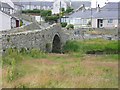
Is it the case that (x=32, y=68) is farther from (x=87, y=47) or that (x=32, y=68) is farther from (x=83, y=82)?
(x=87, y=47)

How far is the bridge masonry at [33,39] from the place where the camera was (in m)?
23.0

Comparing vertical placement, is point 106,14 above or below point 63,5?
below

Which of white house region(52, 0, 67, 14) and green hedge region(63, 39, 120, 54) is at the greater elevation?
white house region(52, 0, 67, 14)

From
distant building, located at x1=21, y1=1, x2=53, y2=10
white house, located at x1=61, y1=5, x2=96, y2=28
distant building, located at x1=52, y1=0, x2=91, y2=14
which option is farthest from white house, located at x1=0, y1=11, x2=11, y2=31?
distant building, located at x1=21, y1=1, x2=53, y2=10

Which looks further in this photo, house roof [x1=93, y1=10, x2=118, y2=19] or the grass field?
house roof [x1=93, y1=10, x2=118, y2=19]

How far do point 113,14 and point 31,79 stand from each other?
52754 mm

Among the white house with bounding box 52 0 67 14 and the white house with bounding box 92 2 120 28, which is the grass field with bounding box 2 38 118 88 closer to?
the white house with bounding box 92 2 120 28

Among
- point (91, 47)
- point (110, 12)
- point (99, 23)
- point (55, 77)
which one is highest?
point (110, 12)

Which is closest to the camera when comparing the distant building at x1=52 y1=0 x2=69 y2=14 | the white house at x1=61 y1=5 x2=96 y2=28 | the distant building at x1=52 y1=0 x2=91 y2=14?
the white house at x1=61 y1=5 x2=96 y2=28

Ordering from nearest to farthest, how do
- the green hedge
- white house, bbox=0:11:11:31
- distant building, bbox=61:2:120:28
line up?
the green hedge → white house, bbox=0:11:11:31 → distant building, bbox=61:2:120:28

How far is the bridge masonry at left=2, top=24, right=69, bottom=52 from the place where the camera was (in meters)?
23.0

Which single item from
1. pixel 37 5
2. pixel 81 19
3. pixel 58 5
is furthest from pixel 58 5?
pixel 81 19

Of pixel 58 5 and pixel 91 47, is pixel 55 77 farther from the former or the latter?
pixel 58 5

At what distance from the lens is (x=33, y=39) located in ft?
99.2
